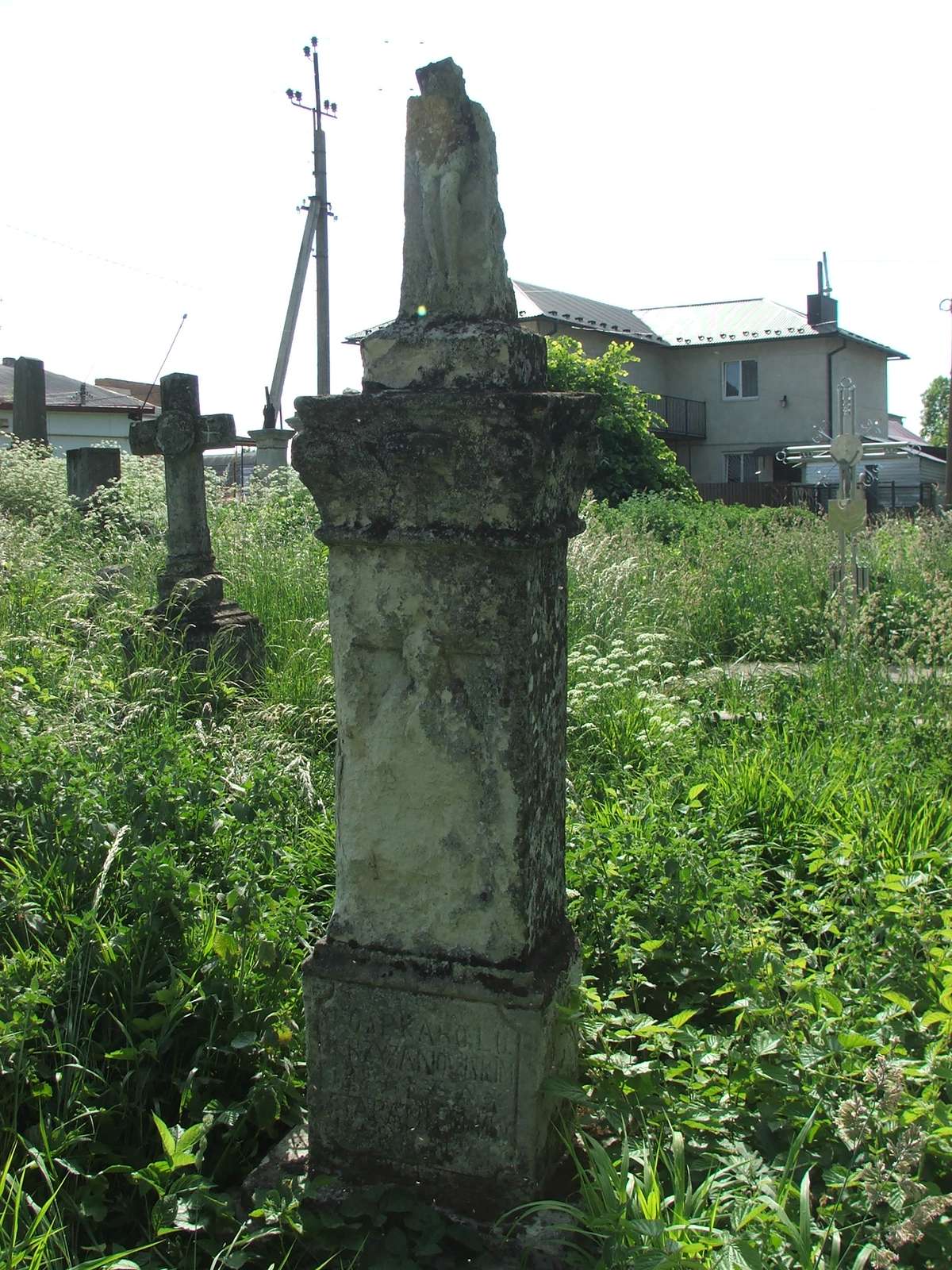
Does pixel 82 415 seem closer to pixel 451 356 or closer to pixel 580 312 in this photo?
pixel 580 312

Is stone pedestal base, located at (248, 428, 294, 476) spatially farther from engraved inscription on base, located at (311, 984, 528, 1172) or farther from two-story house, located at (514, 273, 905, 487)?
two-story house, located at (514, 273, 905, 487)

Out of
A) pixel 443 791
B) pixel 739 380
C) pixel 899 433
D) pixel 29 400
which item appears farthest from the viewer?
pixel 899 433

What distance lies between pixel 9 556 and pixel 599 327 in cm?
2390

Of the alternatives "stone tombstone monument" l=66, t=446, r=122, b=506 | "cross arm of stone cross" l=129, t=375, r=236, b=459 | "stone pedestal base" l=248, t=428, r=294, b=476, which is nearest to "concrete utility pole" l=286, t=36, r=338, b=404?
"stone pedestal base" l=248, t=428, r=294, b=476

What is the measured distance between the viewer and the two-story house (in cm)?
3180

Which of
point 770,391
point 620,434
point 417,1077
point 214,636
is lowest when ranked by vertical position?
point 417,1077

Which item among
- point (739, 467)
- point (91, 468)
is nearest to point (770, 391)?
point (739, 467)

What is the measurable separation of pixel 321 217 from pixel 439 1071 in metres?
18.4

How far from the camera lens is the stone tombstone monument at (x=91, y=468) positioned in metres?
11.7

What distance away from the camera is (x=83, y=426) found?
3359cm

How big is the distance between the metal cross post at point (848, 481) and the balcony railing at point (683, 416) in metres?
22.7

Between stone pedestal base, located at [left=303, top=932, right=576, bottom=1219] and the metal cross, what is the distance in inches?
191

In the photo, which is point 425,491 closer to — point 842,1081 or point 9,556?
point 842,1081

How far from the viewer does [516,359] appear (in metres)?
2.26
